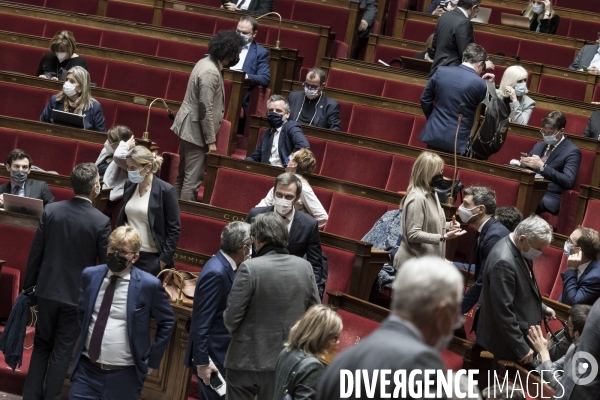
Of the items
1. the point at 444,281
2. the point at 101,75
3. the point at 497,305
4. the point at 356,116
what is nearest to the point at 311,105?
the point at 356,116

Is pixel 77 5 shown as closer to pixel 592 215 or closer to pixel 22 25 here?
pixel 22 25

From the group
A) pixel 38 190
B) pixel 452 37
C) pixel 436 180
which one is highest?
pixel 452 37

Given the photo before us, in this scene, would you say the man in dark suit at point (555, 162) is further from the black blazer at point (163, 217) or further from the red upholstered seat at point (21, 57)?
the red upholstered seat at point (21, 57)

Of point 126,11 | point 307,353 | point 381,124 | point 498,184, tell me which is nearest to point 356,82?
point 381,124

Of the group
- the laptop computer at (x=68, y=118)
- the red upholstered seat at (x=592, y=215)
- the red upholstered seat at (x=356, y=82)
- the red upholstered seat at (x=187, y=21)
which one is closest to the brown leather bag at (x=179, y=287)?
the laptop computer at (x=68, y=118)

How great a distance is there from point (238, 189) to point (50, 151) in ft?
2.59

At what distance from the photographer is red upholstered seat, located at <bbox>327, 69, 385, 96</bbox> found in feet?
14.2

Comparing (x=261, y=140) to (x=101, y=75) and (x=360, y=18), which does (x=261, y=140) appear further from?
(x=360, y=18)

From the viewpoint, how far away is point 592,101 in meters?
4.41

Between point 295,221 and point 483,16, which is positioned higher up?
point 483,16

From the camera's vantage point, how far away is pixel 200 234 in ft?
10.2

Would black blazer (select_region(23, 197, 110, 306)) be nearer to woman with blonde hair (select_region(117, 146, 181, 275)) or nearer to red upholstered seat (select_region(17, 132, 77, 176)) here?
woman with blonde hair (select_region(117, 146, 181, 275))

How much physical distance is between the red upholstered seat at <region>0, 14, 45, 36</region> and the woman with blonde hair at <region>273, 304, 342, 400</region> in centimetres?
323

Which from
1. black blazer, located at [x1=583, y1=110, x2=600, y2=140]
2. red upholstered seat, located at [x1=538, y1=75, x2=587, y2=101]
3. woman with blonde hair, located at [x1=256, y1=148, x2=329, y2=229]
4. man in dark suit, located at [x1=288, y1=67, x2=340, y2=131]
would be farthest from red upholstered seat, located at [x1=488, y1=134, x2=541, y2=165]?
woman with blonde hair, located at [x1=256, y1=148, x2=329, y2=229]
